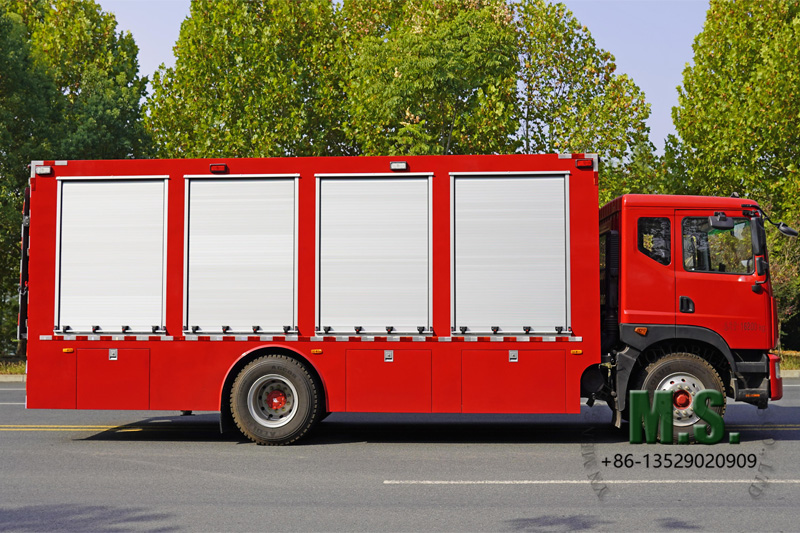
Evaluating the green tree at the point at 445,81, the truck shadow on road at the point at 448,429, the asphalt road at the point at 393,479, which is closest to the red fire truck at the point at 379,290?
the asphalt road at the point at 393,479

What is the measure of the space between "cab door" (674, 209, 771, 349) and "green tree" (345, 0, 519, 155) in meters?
17.5

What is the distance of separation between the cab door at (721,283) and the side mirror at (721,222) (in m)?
0.17

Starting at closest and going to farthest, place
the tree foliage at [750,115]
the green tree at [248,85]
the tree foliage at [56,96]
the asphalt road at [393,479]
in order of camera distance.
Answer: the asphalt road at [393,479] < the tree foliage at [56,96] < the tree foliage at [750,115] < the green tree at [248,85]

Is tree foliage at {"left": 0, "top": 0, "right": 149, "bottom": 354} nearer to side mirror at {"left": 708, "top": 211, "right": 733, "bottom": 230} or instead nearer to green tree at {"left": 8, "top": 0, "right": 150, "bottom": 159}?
green tree at {"left": 8, "top": 0, "right": 150, "bottom": 159}

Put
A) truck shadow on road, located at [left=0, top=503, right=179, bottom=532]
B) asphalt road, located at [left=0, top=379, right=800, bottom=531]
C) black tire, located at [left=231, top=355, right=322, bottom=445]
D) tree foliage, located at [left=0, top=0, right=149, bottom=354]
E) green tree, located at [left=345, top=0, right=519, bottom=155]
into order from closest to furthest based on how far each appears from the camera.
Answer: truck shadow on road, located at [left=0, top=503, right=179, bottom=532] < asphalt road, located at [left=0, top=379, right=800, bottom=531] < black tire, located at [left=231, top=355, right=322, bottom=445] < tree foliage, located at [left=0, top=0, right=149, bottom=354] < green tree, located at [left=345, top=0, right=519, bottom=155]

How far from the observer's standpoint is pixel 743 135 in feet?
88.4

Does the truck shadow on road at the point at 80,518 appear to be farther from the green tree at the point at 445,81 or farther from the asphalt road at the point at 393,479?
the green tree at the point at 445,81

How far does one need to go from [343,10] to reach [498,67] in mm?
11777

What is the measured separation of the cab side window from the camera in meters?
9.62

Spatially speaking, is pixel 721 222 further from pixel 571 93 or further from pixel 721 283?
pixel 571 93

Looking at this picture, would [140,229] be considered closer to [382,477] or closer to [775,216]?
[382,477]

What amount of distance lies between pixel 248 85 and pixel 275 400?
78.1ft

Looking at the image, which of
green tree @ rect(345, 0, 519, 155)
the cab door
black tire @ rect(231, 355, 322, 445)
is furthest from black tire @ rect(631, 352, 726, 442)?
green tree @ rect(345, 0, 519, 155)

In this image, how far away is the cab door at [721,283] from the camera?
9.50 meters
